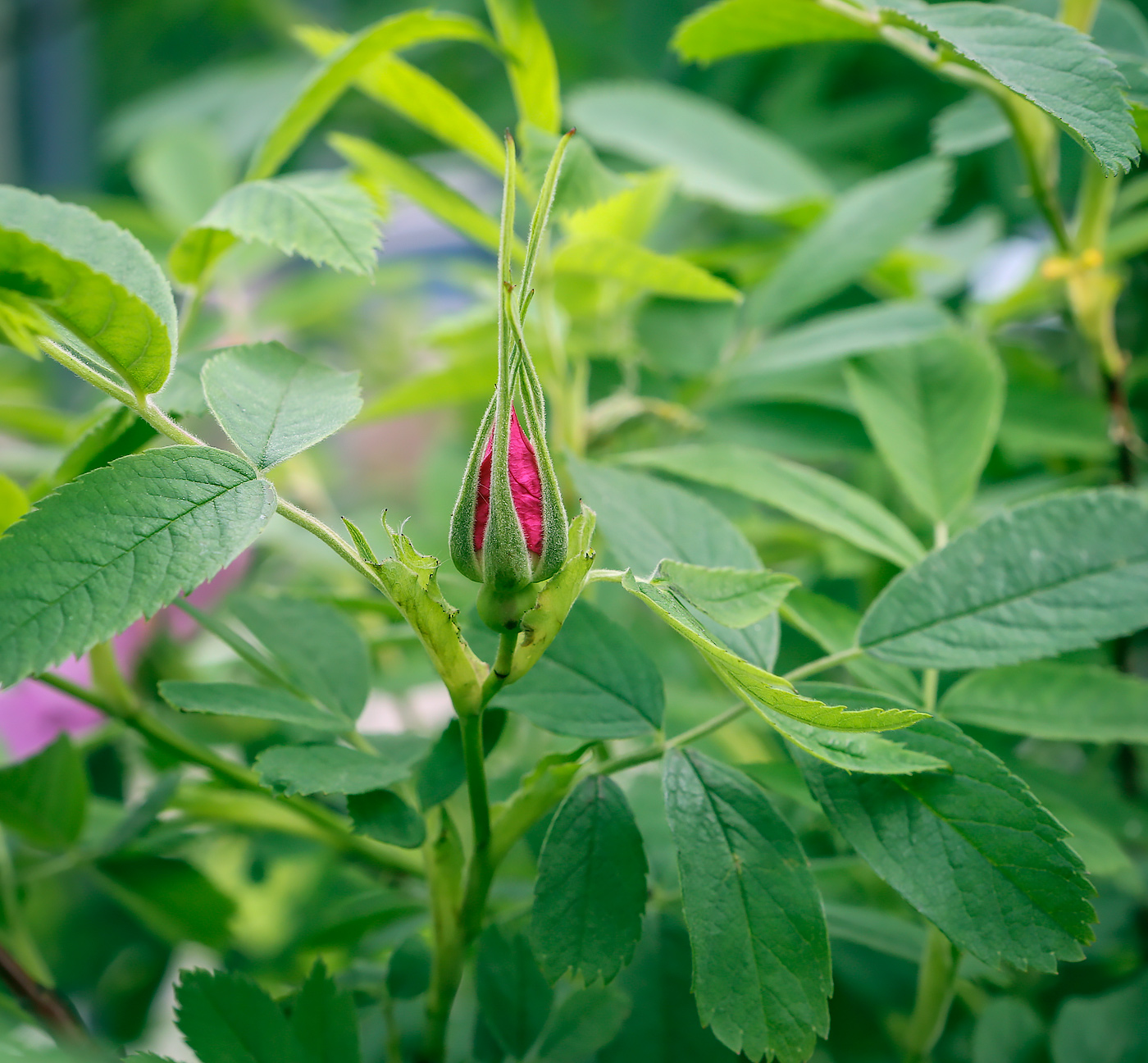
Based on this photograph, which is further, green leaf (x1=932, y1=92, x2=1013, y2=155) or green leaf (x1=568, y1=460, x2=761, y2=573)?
green leaf (x1=932, y1=92, x2=1013, y2=155)

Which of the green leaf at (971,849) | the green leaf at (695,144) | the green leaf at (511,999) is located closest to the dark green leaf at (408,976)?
the green leaf at (511,999)

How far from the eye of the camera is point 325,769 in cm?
25

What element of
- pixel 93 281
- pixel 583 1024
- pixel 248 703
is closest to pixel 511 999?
pixel 583 1024

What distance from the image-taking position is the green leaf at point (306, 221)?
0.86 feet

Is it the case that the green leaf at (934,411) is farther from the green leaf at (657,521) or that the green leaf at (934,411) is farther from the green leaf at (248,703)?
the green leaf at (248,703)

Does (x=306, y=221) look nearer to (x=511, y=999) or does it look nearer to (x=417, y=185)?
(x=417, y=185)

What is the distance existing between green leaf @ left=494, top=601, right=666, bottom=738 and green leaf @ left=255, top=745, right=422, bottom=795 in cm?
4

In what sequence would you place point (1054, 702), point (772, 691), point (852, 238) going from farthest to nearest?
1. point (852, 238)
2. point (1054, 702)
3. point (772, 691)

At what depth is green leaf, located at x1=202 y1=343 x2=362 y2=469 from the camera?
0.74 feet

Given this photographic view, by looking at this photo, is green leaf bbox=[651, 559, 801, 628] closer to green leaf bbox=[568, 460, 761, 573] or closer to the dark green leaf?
green leaf bbox=[568, 460, 761, 573]

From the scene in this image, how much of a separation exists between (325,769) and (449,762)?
4 cm

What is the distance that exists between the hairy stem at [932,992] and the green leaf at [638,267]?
223mm

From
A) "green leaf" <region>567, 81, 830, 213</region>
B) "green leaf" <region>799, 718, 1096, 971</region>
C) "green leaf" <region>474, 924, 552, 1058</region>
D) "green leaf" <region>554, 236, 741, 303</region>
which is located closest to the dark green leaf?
"green leaf" <region>474, 924, 552, 1058</region>

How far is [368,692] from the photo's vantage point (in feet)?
0.99
